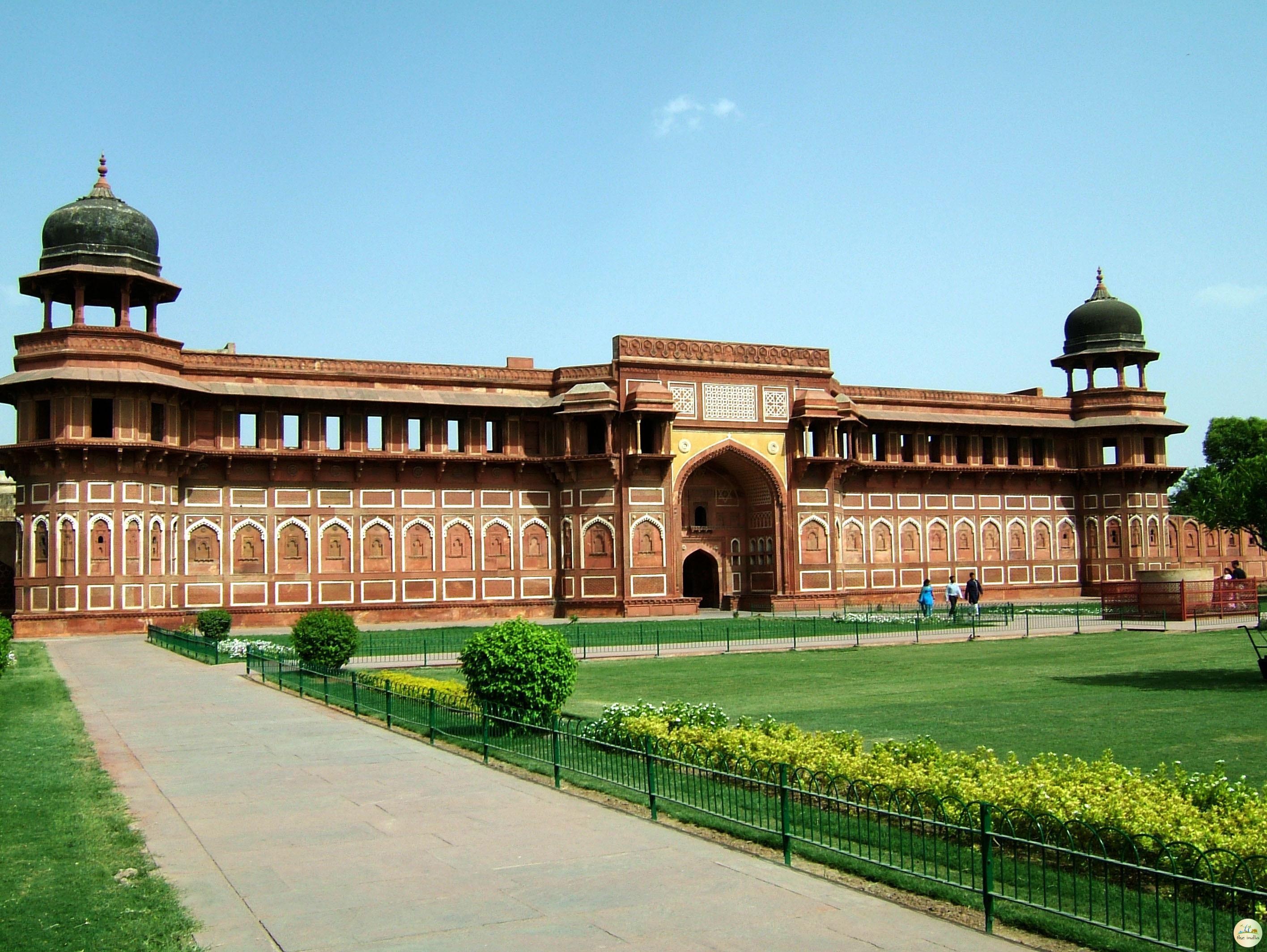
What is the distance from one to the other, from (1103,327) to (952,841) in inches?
1685

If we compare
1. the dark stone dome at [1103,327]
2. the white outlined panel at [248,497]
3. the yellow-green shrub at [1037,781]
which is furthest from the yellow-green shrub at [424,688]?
the dark stone dome at [1103,327]

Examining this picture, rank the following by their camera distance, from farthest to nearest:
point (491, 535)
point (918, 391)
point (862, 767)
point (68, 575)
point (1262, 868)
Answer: point (918, 391), point (491, 535), point (68, 575), point (862, 767), point (1262, 868)

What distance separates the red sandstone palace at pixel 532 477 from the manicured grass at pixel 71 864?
21.3m

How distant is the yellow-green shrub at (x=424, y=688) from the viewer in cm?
1444

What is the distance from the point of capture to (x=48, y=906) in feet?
22.0

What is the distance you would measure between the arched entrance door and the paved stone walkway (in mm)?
29868

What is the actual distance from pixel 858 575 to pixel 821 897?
3701 cm

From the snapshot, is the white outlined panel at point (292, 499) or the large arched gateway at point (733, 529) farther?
the large arched gateway at point (733, 529)

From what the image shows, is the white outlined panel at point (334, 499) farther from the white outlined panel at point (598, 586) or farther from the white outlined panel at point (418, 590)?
the white outlined panel at point (598, 586)

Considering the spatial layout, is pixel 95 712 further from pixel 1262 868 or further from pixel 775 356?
pixel 775 356

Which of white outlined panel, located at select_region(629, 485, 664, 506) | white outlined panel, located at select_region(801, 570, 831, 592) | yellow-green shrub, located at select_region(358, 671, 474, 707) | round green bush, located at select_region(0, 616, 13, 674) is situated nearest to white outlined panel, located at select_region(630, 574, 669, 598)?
white outlined panel, located at select_region(629, 485, 664, 506)

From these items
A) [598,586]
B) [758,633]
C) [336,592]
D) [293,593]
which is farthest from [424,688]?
[598,586]

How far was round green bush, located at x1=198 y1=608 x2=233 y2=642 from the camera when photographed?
2772 centimetres

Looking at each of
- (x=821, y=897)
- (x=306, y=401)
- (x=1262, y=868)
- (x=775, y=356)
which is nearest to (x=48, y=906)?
(x=821, y=897)
